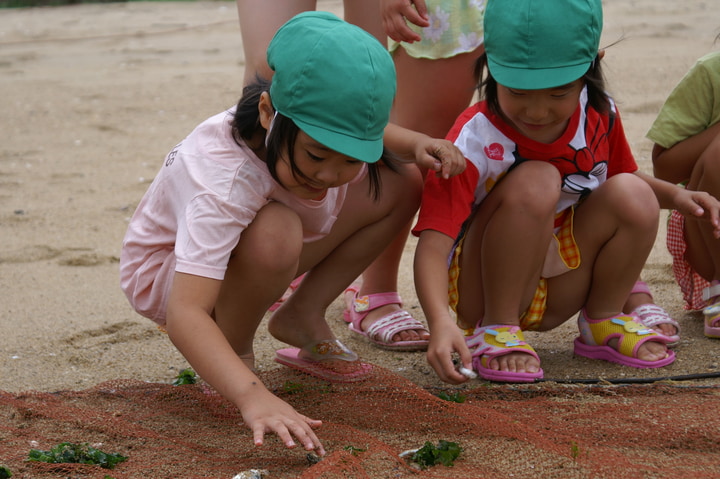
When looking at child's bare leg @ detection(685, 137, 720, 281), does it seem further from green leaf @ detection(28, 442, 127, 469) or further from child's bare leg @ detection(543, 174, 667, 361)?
green leaf @ detection(28, 442, 127, 469)

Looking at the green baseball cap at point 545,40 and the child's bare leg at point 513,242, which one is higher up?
the green baseball cap at point 545,40

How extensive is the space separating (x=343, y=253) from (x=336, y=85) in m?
0.73

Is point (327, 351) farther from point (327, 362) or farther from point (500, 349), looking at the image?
point (500, 349)

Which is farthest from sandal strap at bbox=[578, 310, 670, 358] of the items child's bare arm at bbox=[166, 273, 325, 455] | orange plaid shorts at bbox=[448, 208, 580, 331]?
child's bare arm at bbox=[166, 273, 325, 455]

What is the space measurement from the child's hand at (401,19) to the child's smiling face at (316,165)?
1.71 feet

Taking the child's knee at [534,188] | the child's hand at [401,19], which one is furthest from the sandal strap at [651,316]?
the child's hand at [401,19]

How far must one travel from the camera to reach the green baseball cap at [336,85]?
74.0 inches

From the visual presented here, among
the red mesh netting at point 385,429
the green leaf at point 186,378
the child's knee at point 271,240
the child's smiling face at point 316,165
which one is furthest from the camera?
the green leaf at point 186,378

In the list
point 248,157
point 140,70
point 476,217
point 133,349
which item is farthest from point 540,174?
point 140,70

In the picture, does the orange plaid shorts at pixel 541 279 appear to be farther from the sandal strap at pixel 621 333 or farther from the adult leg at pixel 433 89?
the adult leg at pixel 433 89

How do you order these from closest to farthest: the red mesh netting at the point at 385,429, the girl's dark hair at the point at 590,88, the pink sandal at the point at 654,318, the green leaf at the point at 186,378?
the red mesh netting at the point at 385,429, the girl's dark hair at the point at 590,88, the green leaf at the point at 186,378, the pink sandal at the point at 654,318

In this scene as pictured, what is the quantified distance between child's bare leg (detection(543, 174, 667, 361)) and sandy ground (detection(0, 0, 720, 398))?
0.16 metres

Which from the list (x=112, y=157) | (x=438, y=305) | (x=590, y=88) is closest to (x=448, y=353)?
(x=438, y=305)

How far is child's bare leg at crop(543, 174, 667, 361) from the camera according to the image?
2402 mm
